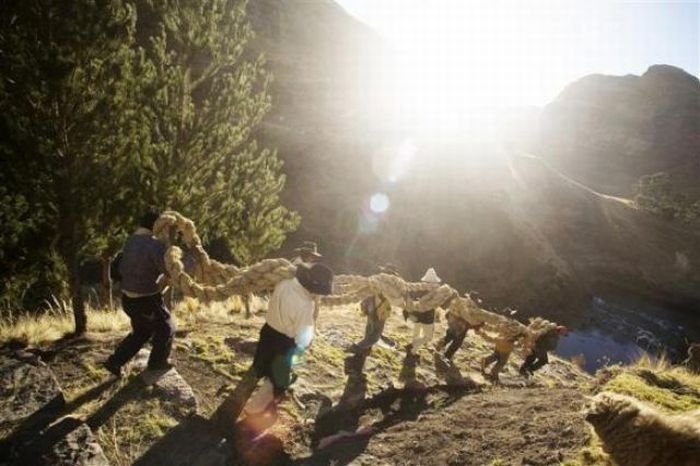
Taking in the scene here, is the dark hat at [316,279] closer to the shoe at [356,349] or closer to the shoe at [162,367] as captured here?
the shoe at [162,367]

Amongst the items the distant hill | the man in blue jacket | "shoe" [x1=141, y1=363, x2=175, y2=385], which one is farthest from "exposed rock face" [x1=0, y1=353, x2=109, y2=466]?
the distant hill

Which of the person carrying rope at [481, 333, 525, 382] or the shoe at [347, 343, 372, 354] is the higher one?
the shoe at [347, 343, 372, 354]

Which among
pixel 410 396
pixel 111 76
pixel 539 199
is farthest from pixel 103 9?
pixel 539 199

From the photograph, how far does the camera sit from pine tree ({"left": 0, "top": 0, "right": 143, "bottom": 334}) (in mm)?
6891

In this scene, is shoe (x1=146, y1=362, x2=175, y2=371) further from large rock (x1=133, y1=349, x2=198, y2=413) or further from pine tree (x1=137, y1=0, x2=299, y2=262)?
pine tree (x1=137, y1=0, x2=299, y2=262)

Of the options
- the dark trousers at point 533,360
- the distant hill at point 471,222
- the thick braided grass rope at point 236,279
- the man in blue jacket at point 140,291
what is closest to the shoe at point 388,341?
the thick braided grass rope at point 236,279

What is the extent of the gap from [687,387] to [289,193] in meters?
34.5

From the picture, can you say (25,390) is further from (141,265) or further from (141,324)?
(141,265)

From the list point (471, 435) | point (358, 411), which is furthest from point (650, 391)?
point (358, 411)

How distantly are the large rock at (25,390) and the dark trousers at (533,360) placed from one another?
10.1 metres

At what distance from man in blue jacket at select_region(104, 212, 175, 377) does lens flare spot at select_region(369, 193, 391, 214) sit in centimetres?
3325

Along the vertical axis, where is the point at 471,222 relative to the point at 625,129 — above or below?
below

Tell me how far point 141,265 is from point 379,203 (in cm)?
3415

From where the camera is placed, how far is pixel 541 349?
1147 centimetres
